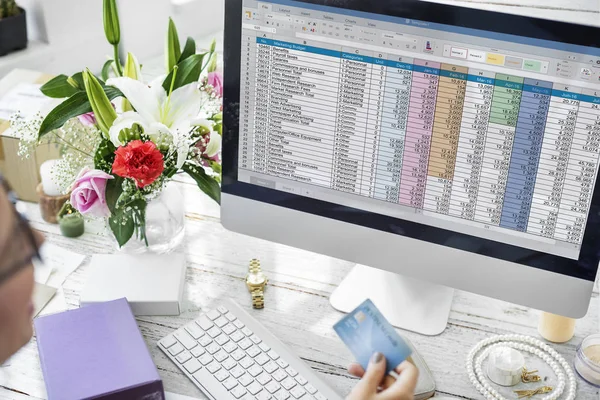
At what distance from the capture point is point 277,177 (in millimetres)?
1120

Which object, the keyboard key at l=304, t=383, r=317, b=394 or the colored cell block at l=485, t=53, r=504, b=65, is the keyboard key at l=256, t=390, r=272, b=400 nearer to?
the keyboard key at l=304, t=383, r=317, b=394

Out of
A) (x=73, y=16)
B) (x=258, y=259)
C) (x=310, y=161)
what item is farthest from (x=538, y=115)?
(x=73, y=16)

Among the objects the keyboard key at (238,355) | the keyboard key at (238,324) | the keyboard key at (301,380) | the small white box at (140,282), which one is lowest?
the keyboard key at (301,380)

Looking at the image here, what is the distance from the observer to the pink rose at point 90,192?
1.12m

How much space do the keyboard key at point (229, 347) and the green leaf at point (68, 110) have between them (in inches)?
17.7

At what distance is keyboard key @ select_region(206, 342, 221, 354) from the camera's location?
3.54 feet

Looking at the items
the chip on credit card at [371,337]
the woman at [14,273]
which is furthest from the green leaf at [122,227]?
the woman at [14,273]

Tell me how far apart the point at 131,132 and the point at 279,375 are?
45 cm

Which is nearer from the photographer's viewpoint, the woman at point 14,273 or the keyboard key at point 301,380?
the woman at point 14,273

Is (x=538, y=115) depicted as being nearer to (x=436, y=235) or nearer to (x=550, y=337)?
(x=436, y=235)

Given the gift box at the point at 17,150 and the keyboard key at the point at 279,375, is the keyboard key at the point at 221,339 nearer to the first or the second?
the keyboard key at the point at 279,375

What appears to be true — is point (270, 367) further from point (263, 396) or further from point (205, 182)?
point (205, 182)

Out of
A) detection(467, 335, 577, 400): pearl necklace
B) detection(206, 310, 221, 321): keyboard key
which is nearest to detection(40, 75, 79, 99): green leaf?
detection(206, 310, 221, 321): keyboard key

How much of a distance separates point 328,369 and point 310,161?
1.03ft
